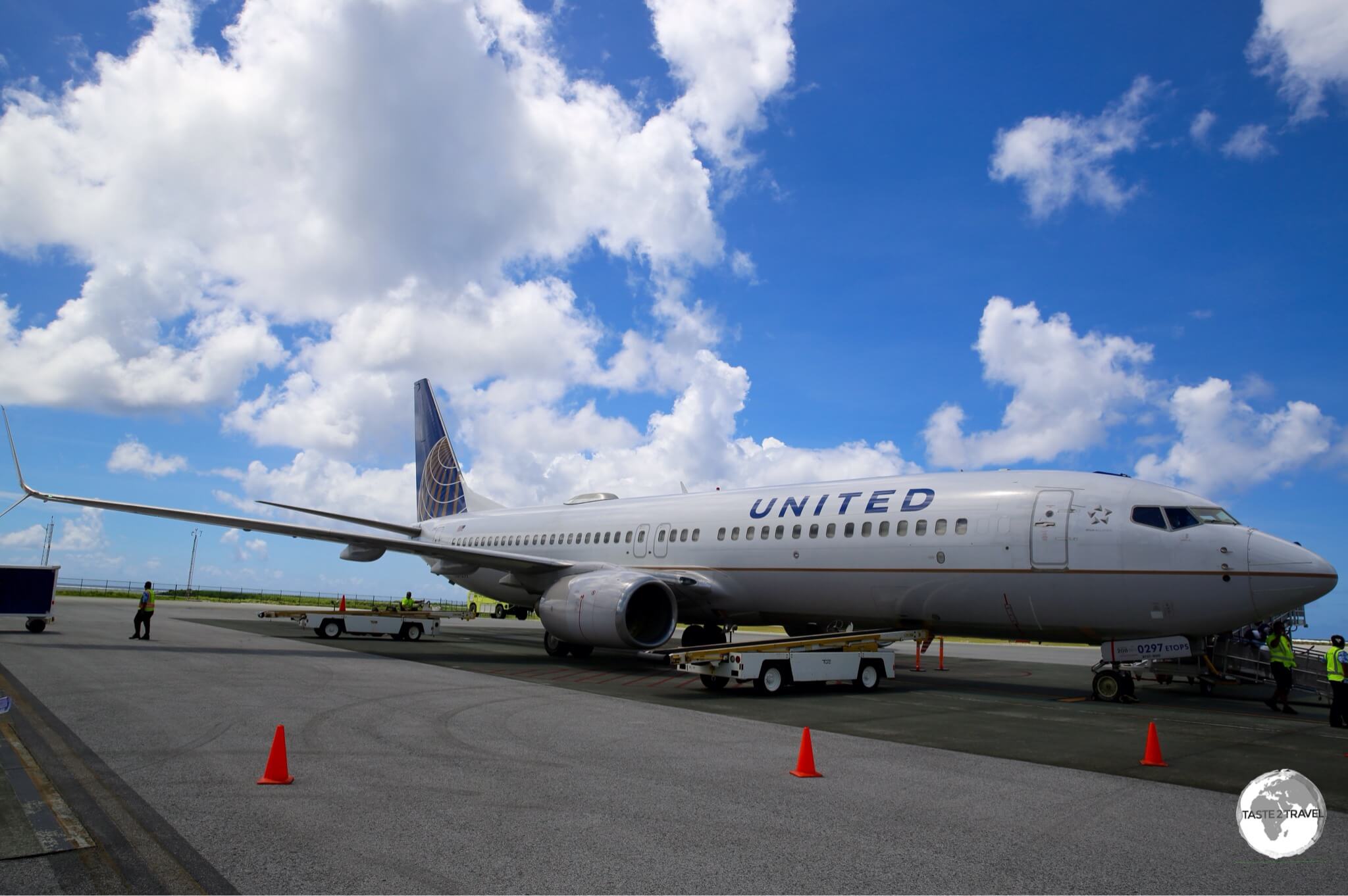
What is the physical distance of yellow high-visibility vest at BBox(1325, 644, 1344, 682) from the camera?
12406 mm

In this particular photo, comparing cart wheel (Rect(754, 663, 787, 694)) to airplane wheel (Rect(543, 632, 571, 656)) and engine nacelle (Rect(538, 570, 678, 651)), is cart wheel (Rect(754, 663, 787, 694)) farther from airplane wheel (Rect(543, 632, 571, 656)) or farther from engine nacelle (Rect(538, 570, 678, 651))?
airplane wheel (Rect(543, 632, 571, 656))

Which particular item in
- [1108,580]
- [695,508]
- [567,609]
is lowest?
[567,609]

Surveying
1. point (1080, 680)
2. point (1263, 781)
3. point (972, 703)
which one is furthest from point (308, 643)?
point (1263, 781)

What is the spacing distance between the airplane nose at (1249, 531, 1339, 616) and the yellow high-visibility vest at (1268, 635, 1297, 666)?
1.55 m

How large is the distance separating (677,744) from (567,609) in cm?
Result: 925

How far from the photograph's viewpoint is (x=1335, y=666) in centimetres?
1256

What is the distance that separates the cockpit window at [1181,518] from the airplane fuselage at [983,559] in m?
0.08

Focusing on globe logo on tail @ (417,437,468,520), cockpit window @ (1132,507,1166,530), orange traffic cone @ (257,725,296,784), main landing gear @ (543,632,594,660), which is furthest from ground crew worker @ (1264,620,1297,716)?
globe logo on tail @ (417,437,468,520)

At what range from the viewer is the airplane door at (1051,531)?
14.4 metres

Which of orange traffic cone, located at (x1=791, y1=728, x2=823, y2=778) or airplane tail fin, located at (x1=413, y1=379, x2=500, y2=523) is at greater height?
airplane tail fin, located at (x1=413, y1=379, x2=500, y2=523)

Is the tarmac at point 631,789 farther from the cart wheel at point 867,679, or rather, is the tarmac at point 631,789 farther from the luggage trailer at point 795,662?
the cart wheel at point 867,679

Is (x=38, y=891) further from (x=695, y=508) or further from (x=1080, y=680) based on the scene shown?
(x=1080, y=680)

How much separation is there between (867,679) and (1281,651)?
679 cm

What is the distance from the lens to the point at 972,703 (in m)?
14.0
